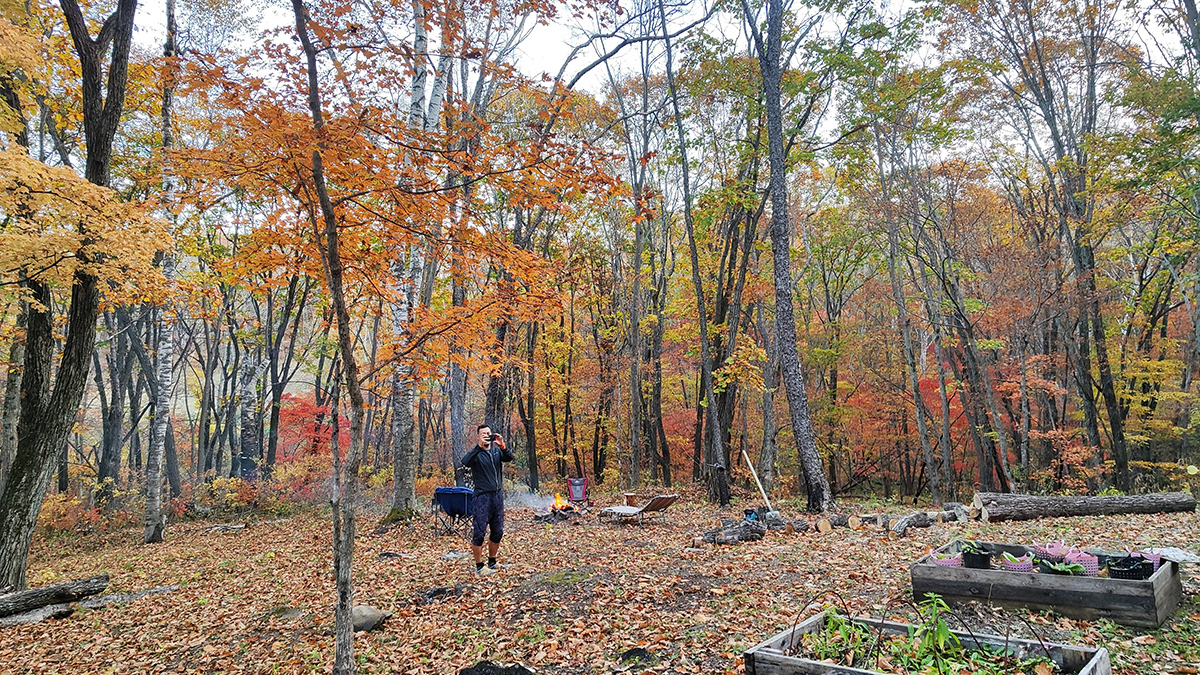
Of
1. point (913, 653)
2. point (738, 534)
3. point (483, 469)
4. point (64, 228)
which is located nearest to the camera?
point (913, 653)

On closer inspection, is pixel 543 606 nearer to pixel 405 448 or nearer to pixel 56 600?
pixel 56 600

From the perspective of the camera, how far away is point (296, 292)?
679 inches

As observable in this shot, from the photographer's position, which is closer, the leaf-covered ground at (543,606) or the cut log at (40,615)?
the leaf-covered ground at (543,606)

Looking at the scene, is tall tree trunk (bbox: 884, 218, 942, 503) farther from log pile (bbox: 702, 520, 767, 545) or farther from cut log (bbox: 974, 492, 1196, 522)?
log pile (bbox: 702, 520, 767, 545)

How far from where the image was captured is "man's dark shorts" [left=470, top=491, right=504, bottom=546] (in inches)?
243

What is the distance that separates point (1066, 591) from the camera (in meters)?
3.82

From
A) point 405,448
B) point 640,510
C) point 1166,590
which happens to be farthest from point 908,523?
point 405,448

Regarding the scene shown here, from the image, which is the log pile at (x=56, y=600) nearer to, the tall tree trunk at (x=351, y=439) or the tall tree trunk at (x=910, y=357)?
the tall tree trunk at (x=351, y=439)

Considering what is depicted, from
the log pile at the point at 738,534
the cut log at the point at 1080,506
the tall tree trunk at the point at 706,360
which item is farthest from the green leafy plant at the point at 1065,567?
the tall tree trunk at the point at 706,360

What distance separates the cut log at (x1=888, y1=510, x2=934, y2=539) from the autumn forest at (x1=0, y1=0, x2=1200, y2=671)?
1832mm

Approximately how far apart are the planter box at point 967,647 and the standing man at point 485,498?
3.87 meters

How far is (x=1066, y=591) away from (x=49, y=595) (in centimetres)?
924

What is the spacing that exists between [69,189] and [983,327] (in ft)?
57.4

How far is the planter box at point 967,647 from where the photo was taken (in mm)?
2576
